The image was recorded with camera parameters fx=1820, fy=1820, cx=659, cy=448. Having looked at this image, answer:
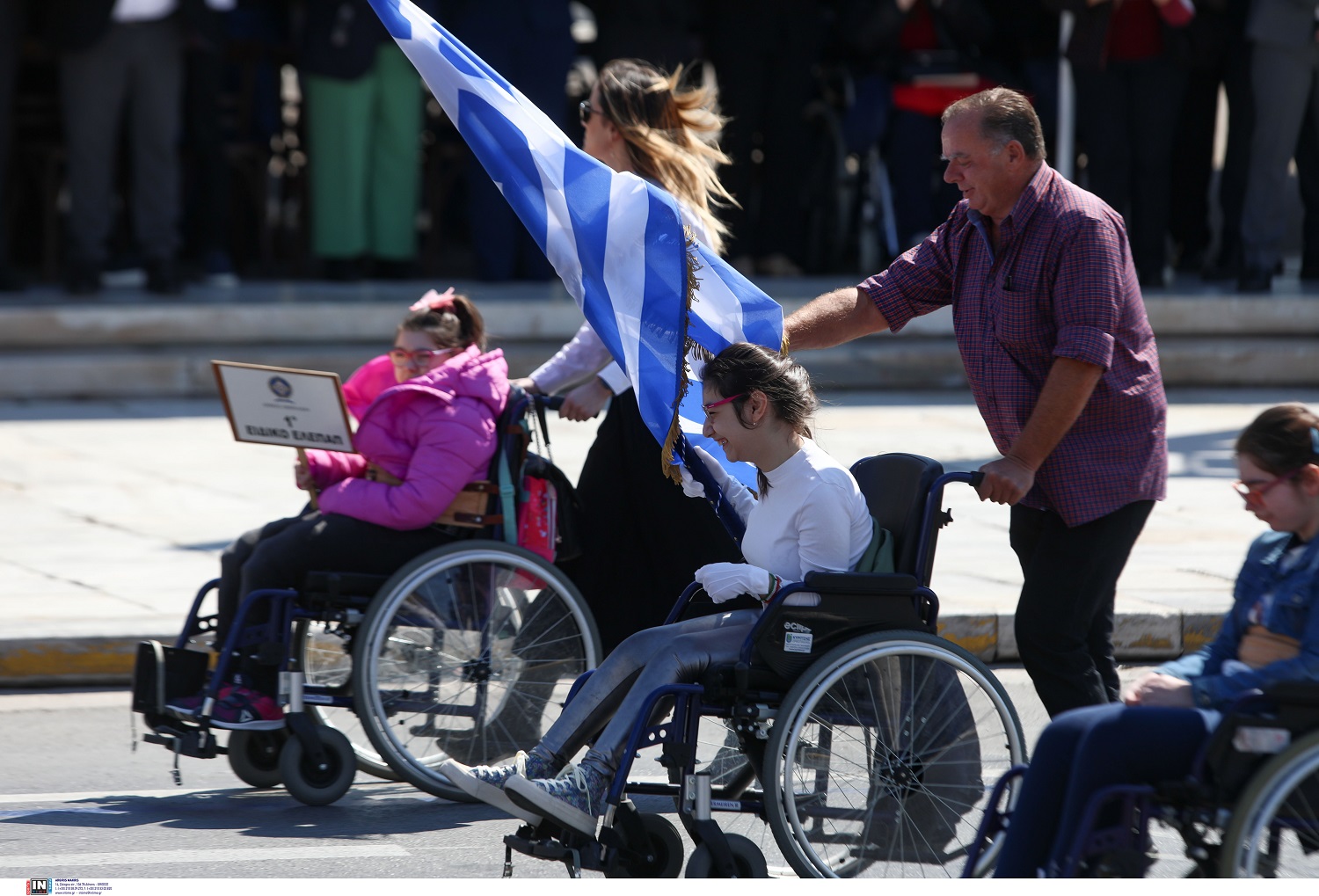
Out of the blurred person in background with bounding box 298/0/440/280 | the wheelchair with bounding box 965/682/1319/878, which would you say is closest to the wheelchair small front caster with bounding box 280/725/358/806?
the wheelchair with bounding box 965/682/1319/878

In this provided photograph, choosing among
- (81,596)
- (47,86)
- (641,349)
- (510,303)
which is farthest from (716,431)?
(47,86)

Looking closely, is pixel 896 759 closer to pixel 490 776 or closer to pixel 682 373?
pixel 490 776

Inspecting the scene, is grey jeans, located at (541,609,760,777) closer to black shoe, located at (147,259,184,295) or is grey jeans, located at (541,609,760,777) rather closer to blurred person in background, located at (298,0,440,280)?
blurred person in background, located at (298,0,440,280)

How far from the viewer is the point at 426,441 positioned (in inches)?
199

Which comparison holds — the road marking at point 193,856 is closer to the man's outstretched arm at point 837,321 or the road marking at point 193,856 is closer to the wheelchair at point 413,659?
the wheelchair at point 413,659

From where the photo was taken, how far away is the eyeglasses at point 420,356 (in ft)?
17.3

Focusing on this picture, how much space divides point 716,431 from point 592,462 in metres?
1.19

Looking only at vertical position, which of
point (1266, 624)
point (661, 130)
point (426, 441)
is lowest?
point (1266, 624)

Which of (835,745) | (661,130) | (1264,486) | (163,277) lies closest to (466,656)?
(835,745)

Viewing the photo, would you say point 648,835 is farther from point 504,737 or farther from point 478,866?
point 504,737

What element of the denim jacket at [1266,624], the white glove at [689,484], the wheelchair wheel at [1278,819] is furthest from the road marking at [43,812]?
the wheelchair wheel at [1278,819]

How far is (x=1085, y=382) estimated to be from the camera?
4.11 metres

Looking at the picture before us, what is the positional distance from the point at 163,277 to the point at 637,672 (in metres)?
7.93

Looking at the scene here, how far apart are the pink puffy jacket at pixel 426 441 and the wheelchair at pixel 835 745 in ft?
3.97
